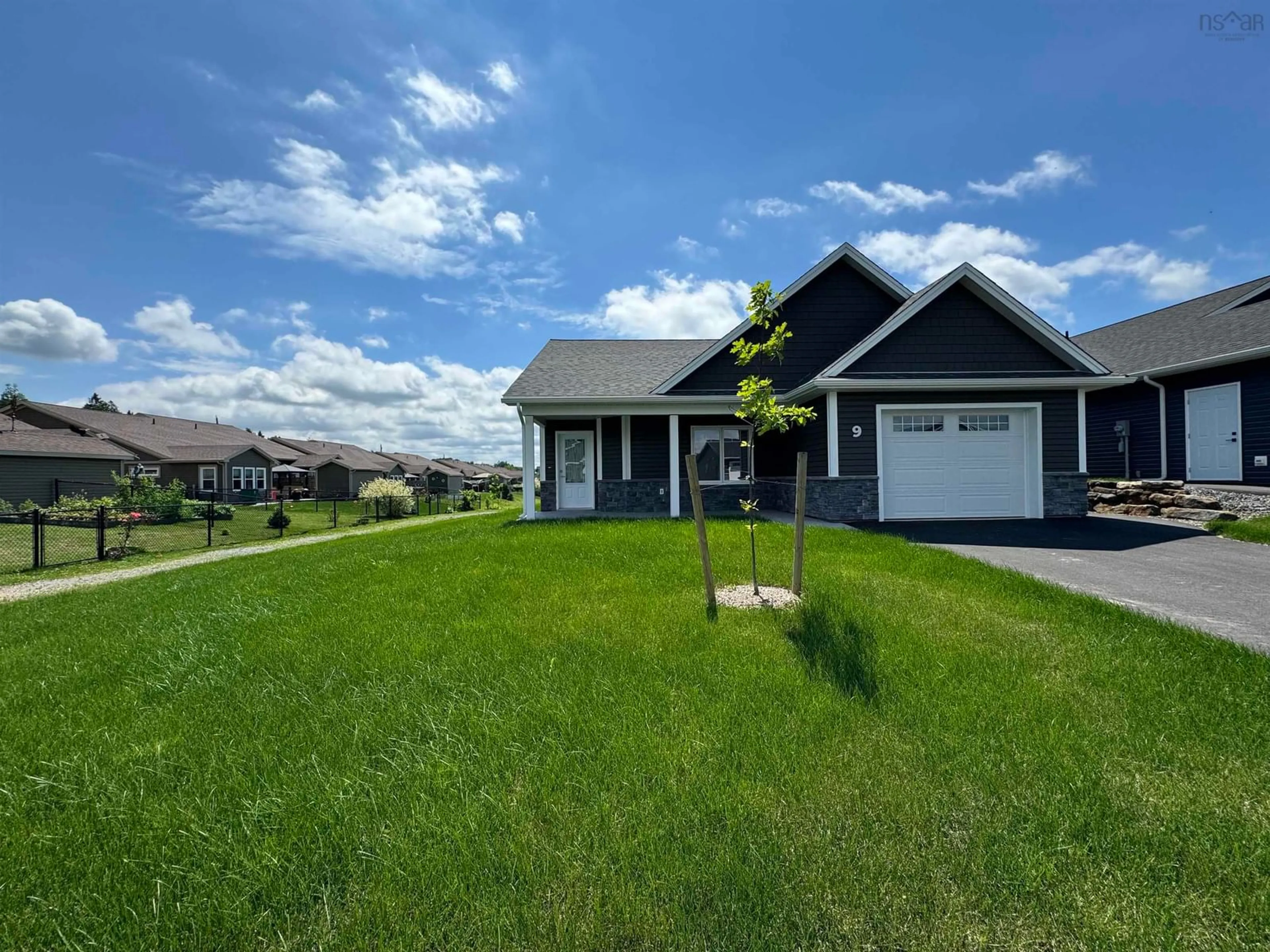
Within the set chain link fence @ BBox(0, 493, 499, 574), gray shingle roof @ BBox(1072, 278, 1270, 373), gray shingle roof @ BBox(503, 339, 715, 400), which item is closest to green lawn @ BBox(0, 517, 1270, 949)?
gray shingle roof @ BBox(503, 339, 715, 400)

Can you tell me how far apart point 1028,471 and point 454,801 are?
13.0 metres

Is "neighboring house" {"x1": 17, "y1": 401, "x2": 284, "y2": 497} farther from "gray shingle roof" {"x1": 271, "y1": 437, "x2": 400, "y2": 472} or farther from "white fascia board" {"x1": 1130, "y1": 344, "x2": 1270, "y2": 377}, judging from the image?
"white fascia board" {"x1": 1130, "y1": 344, "x2": 1270, "y2": 377}

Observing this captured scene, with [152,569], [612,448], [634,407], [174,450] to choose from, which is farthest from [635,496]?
[174,450]

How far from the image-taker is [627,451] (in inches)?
567

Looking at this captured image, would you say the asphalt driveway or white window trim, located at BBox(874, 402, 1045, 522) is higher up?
white window trim, located at BBox(874, 402, 1045, 522)

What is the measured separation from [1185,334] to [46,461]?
134 ft

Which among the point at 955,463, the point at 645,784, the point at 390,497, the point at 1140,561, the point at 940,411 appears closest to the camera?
the point at 645,784

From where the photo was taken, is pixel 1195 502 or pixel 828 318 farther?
pixel 828 318

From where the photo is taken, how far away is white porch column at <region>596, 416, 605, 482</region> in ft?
47.9

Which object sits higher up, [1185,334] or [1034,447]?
[1185,334]

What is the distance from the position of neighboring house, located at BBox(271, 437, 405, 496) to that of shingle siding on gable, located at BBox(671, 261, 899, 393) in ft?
110

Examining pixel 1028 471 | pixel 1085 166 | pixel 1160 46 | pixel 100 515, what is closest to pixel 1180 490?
pixel 1028 471

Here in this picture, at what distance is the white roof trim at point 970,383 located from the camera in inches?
439

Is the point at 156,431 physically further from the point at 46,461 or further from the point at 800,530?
the point at 800,530
